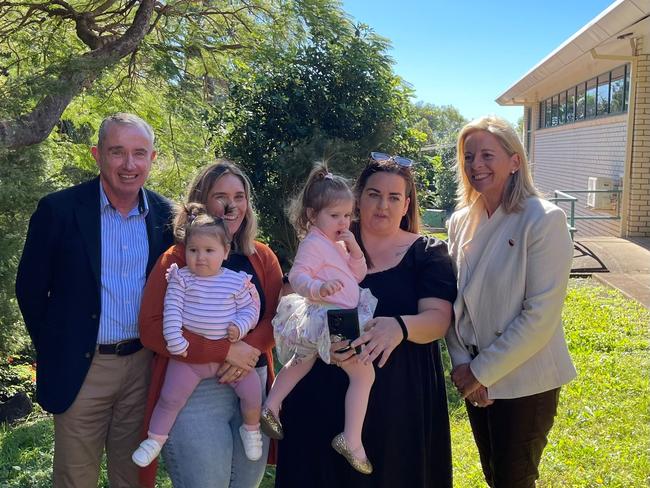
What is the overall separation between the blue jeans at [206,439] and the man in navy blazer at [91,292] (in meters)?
0.42

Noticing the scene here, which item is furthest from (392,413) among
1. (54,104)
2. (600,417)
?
(54,104)

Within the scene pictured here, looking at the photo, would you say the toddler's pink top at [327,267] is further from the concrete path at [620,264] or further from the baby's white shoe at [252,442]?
the concrete path at [620,264]

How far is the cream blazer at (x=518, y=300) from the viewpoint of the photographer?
2520 millimetres

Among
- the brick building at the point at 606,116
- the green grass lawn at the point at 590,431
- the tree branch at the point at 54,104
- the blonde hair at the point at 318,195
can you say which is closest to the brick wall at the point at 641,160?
the brick building at the point at 606,116

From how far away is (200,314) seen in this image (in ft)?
7.93

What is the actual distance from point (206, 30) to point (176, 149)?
2.13 metres

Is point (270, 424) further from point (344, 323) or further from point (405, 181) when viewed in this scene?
point (405, 181)

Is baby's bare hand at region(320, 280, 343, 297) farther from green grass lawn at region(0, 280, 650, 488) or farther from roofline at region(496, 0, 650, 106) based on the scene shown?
roofline at region(496, 0, 650, 106)

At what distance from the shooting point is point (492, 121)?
8.95 ft

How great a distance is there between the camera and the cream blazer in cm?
252

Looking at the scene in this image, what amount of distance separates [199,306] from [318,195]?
0.67 meters

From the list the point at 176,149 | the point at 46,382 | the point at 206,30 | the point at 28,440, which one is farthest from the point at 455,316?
the point at 206,30

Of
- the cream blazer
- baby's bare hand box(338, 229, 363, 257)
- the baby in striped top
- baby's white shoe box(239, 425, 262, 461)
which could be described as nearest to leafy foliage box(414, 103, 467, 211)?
the cream blazer

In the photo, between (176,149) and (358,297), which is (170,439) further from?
(176,149)
